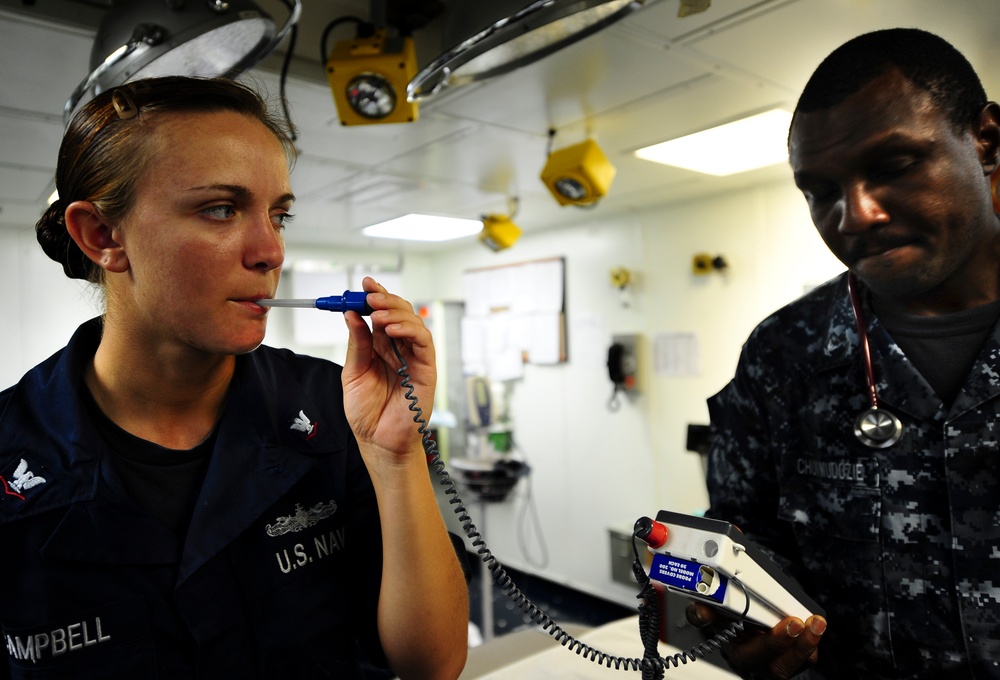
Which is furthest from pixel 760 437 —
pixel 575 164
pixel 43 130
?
pixel 43 130

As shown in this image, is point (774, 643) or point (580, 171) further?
point (580, 171)

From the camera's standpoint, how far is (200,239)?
35.2 inches

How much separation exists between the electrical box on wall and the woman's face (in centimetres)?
335

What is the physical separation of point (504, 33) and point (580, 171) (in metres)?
1.14

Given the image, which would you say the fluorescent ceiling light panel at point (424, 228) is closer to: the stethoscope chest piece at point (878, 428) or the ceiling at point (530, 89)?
the ceiling at point (530, 89)

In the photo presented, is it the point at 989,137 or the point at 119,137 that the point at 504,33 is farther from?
the point at 989,137

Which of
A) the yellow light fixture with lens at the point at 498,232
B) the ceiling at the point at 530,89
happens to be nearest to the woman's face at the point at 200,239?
the ceiling at the point at 530,89

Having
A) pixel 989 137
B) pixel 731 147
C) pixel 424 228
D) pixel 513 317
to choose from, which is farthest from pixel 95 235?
pixel 513 317

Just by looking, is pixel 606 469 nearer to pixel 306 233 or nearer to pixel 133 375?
pixel 306 233

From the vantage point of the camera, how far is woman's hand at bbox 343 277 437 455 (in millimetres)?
978

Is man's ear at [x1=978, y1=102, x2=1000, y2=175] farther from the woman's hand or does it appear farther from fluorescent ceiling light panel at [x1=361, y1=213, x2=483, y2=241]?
fluorescent ceiling light panel at [x1=361, y1=213, x2=483, y2=241]

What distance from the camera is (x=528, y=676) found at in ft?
4.10

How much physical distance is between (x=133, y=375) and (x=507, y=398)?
4074mm

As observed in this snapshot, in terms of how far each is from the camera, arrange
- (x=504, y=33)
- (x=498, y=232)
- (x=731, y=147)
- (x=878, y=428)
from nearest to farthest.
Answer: (x=878, y=428) → (x=504, y=33) → (x=731, y=147) → (x=498, y=232)
